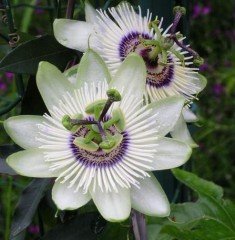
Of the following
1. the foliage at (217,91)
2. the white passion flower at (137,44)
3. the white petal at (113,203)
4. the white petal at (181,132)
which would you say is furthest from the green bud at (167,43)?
the foliage at (217,91)

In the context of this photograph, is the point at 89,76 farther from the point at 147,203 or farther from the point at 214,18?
the point at 214,18

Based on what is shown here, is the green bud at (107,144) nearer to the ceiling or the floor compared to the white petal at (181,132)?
nearer to the ceiling

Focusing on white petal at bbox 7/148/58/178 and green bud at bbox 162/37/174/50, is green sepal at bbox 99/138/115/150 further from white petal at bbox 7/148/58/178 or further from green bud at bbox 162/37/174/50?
green bud at bbox 162/37/174/50

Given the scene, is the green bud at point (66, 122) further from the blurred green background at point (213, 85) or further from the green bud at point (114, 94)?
the blurred green background at point (213, 85)

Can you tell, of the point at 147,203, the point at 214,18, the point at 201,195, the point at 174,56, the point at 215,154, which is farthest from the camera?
the point at 214,18

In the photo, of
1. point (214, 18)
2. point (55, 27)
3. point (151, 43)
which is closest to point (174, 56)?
point (151, 43)

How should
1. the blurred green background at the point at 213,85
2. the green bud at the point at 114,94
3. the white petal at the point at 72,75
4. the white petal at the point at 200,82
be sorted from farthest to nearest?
the blurred green background at the point at 213,85
the white petal at the point at 200,82
the white petal at the point at 72,75
the green bud at the point at 114,94
